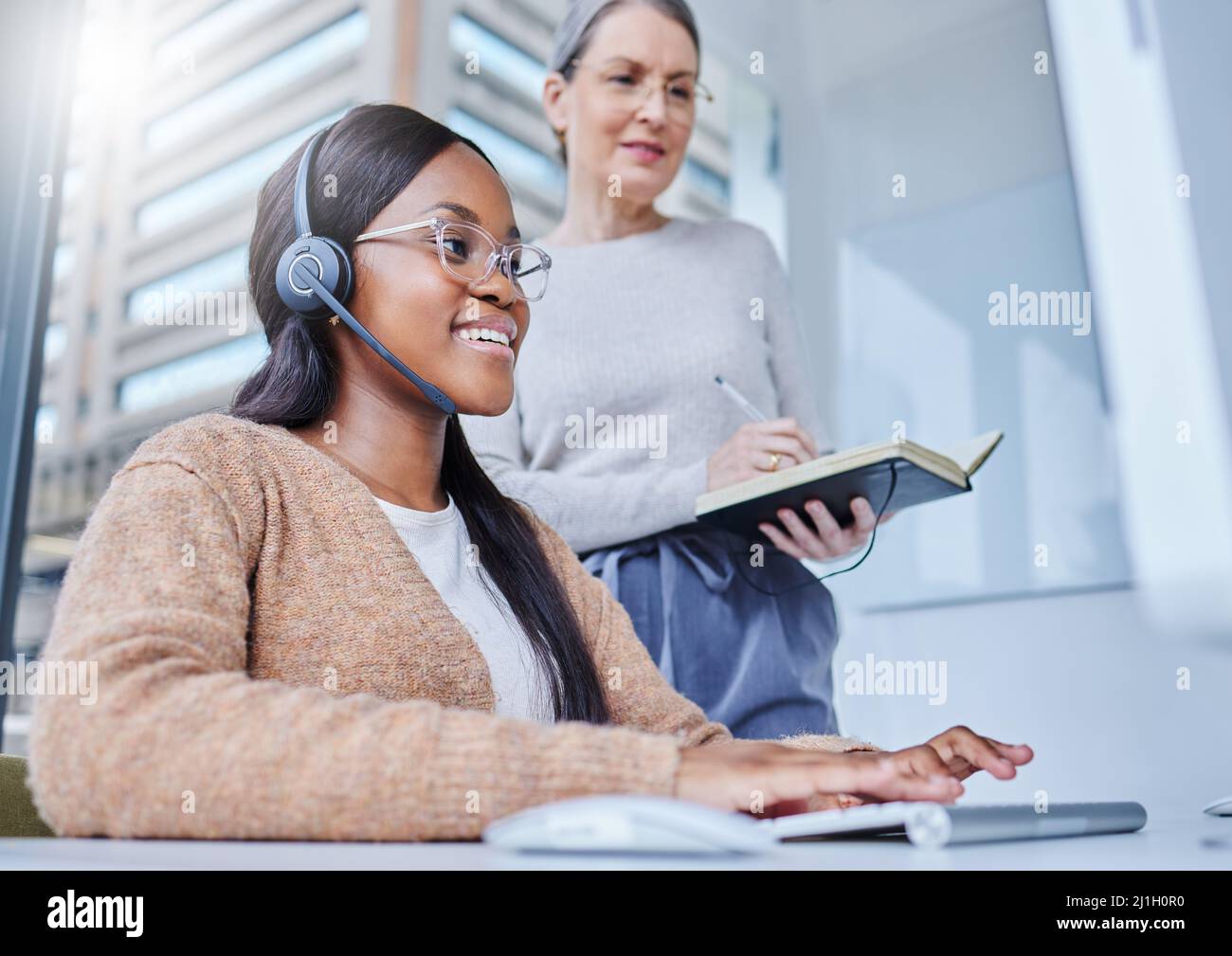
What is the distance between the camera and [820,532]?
60.4 inches

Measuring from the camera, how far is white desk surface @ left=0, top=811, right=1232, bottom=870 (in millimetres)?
468

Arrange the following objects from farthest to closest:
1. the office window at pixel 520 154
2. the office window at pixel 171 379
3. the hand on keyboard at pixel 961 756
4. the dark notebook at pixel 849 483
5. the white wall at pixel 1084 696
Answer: the office window at pixel 171 379 < the office window at pixel 520 154 < the white wall at pixel 1084 696 < the dark notebook at pixel 849 483 < the hand on keyboard at pixel 961 756

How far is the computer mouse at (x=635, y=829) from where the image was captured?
0.48 m

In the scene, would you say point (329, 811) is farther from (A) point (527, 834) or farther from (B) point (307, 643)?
(B) point (307, 643)

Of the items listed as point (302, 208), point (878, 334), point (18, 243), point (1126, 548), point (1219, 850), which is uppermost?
point (18, 243)

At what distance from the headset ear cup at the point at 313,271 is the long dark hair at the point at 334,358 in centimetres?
6

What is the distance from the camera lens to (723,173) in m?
3.51

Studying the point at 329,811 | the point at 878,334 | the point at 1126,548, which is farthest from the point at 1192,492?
the point at 329,811

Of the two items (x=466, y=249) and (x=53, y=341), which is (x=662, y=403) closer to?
(x=466, y=249)

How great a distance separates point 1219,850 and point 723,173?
3.11m

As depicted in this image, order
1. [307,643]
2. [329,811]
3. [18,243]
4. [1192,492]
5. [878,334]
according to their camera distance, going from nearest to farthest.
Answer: [329,811] < [307,643] < [1192,492] < [18,243] < [878,334]

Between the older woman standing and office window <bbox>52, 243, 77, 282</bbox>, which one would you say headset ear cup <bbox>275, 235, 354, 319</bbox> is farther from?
office window <bbox>52, 243, 77, 282</bbox>

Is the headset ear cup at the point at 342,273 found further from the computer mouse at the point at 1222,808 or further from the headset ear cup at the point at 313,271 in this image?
the computer mouse at the point at 1222,808

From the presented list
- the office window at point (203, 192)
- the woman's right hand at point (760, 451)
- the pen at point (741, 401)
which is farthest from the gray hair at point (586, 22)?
the office window at point (203, 192)
